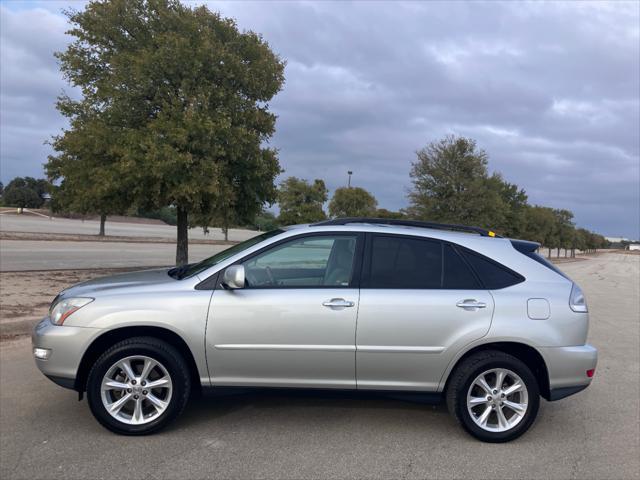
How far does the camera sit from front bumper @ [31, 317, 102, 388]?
4.12 metres

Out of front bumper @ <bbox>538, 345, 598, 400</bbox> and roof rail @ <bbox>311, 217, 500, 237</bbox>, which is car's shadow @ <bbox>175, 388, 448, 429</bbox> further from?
roof rail @ <bbox>311, 217, 500, 237</bbox>

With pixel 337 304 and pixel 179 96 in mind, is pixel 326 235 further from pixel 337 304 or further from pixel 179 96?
pixel 179 96

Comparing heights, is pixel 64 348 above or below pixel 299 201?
below

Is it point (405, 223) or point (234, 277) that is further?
point (405, 223)

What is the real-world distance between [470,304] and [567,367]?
3.05ft

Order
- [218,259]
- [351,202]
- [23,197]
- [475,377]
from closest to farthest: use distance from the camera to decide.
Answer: [475,377]
[218,259]
[351,202]
[23,197]

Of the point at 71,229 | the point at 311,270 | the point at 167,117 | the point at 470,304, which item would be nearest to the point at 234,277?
the point at 311,270

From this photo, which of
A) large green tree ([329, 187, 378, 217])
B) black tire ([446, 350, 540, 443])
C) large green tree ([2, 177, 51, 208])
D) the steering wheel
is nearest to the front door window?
the steering wheel

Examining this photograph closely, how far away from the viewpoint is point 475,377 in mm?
4238

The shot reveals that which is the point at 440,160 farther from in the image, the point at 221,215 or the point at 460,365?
the point at 460,365

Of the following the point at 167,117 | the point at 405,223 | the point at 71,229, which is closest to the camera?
the point at 405,223

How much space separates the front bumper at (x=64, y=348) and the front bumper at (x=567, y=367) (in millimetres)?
3549

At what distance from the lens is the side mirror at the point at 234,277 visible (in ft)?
13.5

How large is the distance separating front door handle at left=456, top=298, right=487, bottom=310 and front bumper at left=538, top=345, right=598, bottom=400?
1.90ft
